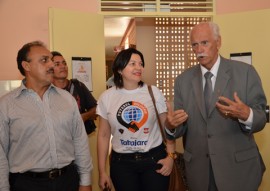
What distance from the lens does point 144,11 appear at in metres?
4.34

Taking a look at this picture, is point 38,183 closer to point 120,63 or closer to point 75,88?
point 120,63

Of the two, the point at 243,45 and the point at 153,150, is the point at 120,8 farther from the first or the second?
the point at 153,150

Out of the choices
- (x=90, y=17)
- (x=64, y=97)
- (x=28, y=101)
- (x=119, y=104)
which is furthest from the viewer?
(x=90, y=17)

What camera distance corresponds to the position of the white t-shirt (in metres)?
2.25

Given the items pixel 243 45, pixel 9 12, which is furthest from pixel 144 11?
pixel 9 12

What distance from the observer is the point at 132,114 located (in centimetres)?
226

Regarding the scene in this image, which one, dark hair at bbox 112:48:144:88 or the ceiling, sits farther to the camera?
the ceiling

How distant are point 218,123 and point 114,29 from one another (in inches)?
309

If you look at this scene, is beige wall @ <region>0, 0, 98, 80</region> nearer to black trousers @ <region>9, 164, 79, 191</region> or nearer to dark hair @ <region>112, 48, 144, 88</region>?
dark hair @ <region>112, 48, 144, 88</region>

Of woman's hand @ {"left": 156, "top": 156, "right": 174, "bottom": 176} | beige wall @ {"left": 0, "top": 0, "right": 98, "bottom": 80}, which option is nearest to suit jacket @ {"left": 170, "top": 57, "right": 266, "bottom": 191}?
woman's hand @ {"left": 156, "top": 156, "right": 174, "bottom": 176}

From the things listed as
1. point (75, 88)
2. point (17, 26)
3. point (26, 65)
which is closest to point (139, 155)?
point (26, 65)

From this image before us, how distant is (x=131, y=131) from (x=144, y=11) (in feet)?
8.27

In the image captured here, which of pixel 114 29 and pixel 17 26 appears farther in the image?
pixel 114 29

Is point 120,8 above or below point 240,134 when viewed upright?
above
